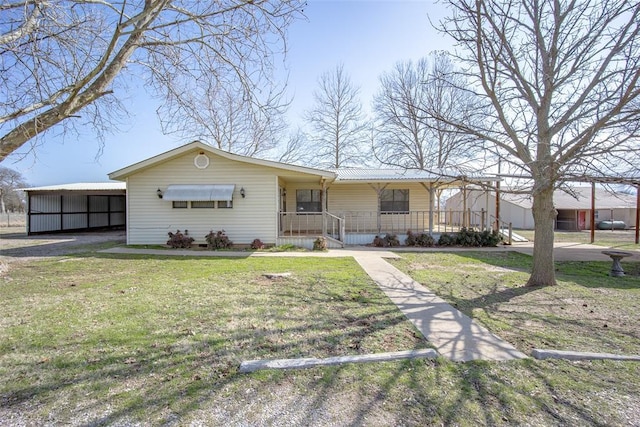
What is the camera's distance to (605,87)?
546cm

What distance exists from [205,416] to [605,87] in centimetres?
753

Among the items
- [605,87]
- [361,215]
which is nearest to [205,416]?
[605,87]

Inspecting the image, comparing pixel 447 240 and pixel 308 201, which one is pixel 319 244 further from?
pixel 447 240

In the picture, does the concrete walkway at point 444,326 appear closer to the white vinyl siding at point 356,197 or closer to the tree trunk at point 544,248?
the tree trunk at point 544,248

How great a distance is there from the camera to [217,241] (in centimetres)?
1151

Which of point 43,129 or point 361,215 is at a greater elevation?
point 43,129

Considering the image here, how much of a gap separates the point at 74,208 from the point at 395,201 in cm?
1946

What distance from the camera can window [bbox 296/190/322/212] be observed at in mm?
15479

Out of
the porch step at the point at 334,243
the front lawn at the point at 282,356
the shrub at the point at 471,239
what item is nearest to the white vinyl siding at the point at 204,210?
the porch step at the point at 334,243

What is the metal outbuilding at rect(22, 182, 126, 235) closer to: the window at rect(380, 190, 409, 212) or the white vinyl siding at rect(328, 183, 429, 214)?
the white vinyl siding at rect(328, 183, 429, 214)

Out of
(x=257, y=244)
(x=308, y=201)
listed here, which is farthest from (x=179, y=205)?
(x=308, y=201)

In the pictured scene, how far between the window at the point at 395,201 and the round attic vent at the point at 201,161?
839 centimetres

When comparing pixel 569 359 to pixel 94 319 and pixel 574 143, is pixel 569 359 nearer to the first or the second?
pixel 574 143

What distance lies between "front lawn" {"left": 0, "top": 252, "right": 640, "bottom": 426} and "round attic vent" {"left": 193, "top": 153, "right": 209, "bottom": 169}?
6.10m
